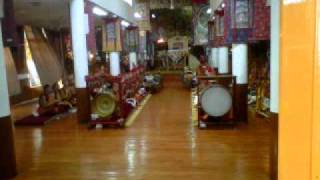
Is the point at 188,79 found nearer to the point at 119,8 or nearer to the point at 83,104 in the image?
the point at 119,8

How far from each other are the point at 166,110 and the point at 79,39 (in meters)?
3.45

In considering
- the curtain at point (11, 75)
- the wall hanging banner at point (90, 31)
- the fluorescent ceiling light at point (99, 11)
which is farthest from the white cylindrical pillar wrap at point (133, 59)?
the wall hanging banner at point (90, 31)

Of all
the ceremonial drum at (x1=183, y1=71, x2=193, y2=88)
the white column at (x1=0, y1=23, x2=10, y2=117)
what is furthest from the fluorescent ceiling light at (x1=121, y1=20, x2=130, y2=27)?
the white column at (x1=0, y1=23, x2=10, y2=117)

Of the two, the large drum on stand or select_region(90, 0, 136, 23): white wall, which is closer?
the large drum on stand

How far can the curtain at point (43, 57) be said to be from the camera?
50.4 ft

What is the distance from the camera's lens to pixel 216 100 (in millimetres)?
7785

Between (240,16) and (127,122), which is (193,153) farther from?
(127,122)

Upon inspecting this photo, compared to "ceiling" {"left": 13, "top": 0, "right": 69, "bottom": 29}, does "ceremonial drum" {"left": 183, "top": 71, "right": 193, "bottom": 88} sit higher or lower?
lower

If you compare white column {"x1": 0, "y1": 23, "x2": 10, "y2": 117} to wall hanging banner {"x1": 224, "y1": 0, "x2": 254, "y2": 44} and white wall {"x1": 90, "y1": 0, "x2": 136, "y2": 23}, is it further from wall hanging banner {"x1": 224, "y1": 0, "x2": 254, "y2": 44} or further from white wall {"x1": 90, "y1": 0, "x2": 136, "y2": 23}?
white wall {"x1": 90, "y1": 0, "x2": 136, "y2": 23}

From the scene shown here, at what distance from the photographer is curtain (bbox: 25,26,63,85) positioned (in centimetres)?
1537

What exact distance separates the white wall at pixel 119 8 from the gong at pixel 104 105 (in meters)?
2.70

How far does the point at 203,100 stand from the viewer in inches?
309

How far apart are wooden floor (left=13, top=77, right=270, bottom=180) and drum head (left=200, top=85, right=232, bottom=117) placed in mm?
460

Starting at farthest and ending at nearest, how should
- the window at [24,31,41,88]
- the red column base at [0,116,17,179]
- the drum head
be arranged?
the window at [24,31,41,88] → the drum head → the red column base at [0,116,17,179]
